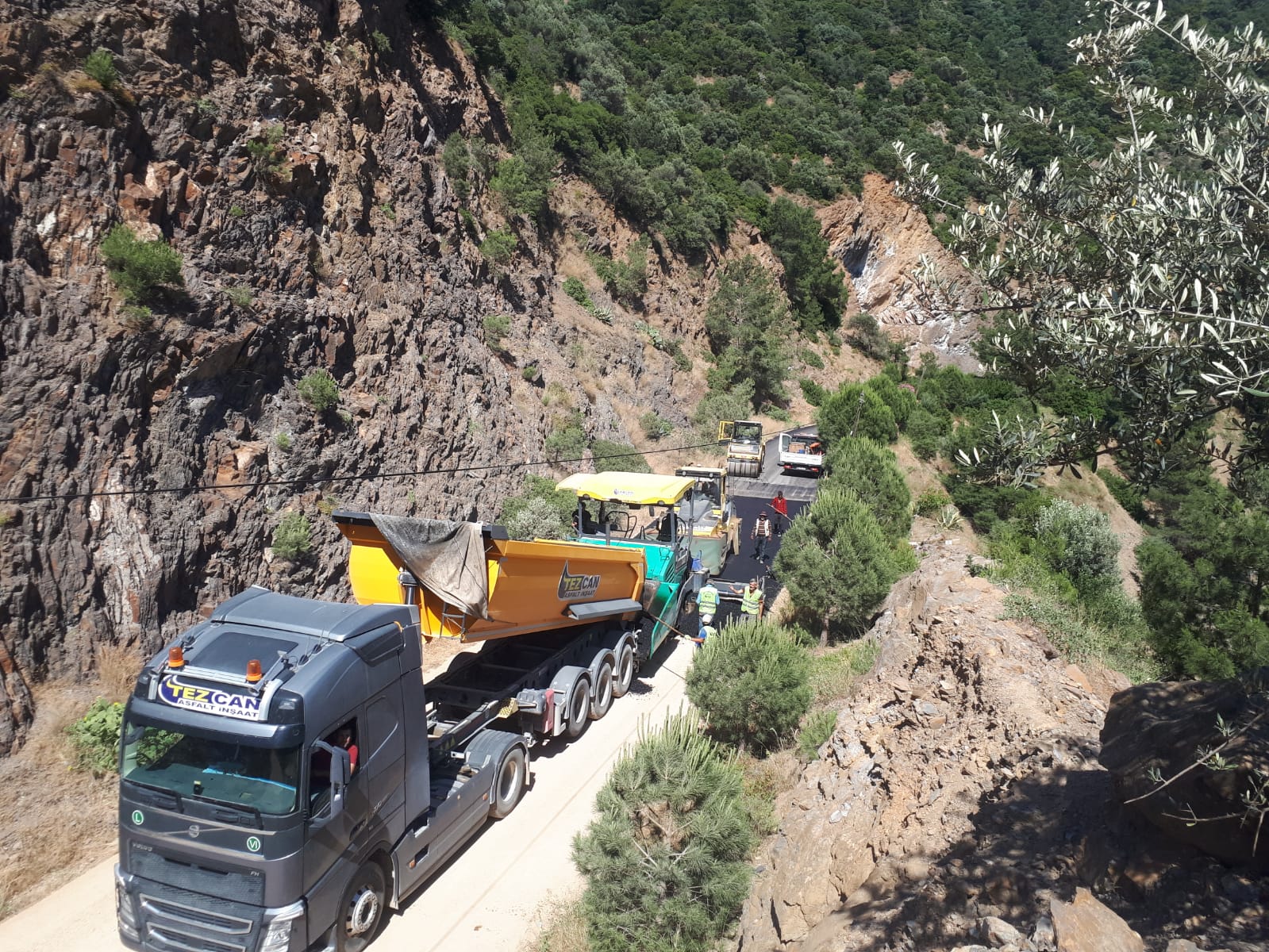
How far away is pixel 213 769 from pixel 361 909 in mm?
1814

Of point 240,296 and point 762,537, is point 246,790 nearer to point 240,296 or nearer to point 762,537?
point 240,296

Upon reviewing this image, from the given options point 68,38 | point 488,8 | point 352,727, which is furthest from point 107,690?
point 488,8

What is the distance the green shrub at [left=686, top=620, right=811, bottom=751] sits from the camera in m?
9.23

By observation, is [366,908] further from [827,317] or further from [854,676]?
[827,317]

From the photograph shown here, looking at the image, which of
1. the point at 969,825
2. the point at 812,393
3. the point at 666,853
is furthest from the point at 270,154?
the point at 812,393

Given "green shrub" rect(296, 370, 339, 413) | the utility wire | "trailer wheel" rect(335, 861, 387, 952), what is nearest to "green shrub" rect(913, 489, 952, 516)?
the utility wire

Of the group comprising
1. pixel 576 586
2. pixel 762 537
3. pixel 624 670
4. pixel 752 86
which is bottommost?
pixel 762 537

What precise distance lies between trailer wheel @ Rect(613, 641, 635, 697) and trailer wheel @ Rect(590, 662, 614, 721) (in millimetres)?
185

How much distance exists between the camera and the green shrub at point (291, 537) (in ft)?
39.2

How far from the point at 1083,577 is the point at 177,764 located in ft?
57.4

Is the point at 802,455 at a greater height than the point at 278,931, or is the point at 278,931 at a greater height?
the point at 278,931

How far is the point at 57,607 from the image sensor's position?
8930mm

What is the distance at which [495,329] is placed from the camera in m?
21.1

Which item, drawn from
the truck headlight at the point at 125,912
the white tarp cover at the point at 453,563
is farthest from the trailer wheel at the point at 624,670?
the truck headlight at the point at 125,912
